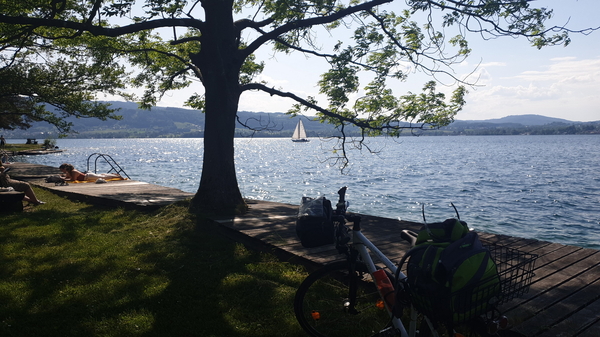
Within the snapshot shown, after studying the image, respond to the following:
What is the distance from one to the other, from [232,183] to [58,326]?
7392mm

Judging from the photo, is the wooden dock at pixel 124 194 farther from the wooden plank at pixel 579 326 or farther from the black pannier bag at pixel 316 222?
the wooden plank at pixel 579 326

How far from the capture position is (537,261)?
6293 millimetres

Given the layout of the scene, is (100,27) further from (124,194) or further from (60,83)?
(60,83)

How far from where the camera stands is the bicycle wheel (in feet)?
13.6

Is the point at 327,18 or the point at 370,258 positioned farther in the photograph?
the point at 327,18

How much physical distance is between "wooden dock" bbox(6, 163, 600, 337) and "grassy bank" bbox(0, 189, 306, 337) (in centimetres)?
39

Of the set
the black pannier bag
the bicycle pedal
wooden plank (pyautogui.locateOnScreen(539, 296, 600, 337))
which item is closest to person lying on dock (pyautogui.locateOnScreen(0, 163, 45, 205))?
the black pannier bag

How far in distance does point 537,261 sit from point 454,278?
410 cm

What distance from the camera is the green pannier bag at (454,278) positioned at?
3.08 m

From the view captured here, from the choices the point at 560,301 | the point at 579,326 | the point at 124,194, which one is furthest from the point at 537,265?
the point at 124,194

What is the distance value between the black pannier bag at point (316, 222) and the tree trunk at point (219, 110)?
6480mm

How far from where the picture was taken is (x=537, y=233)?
66.2ft

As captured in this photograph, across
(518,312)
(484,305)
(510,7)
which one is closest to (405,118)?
(510,7)

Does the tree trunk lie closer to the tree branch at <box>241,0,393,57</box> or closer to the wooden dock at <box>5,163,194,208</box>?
the tree branch at <box>241,0,393,57</box>
